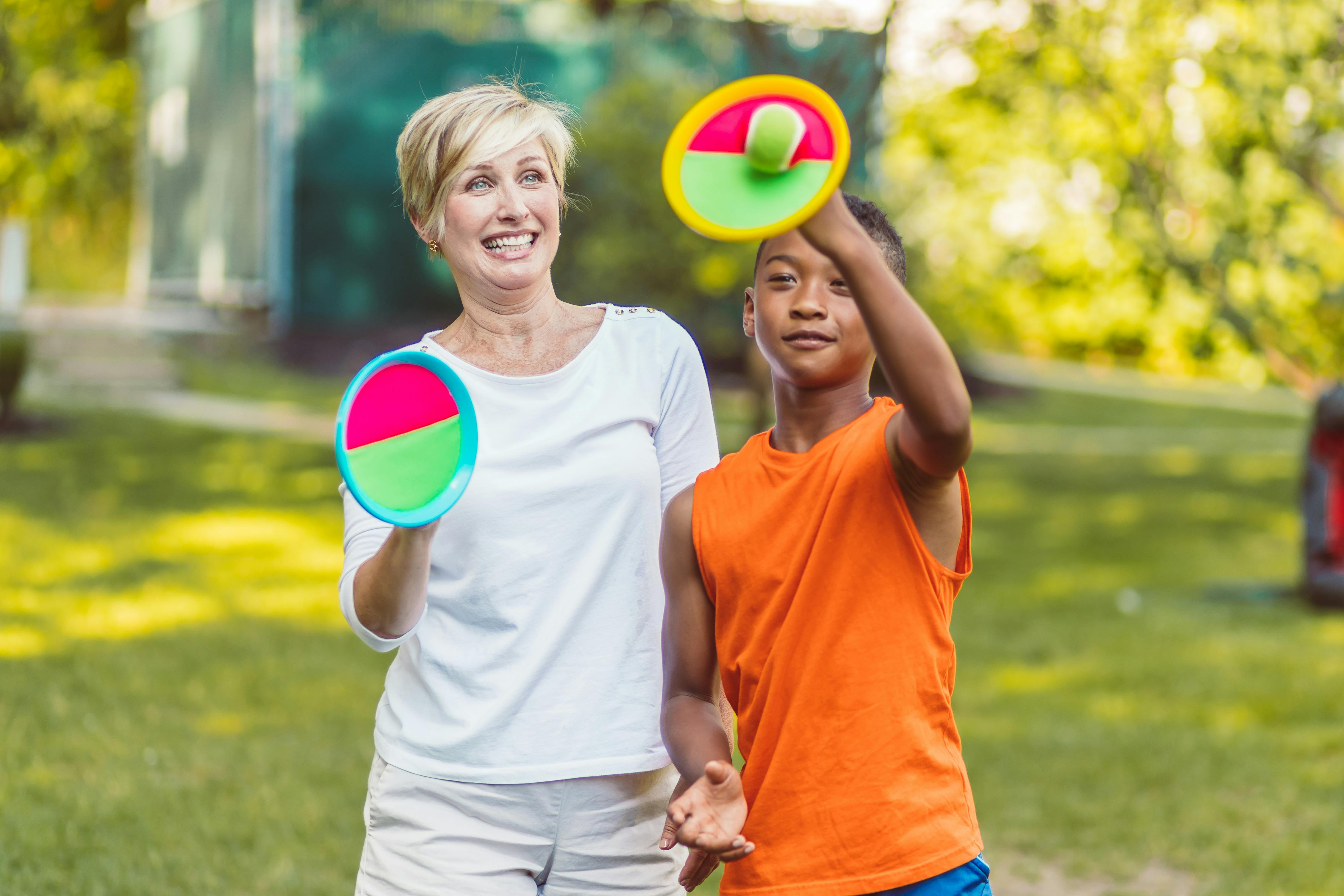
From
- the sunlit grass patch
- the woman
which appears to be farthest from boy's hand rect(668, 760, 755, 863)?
the sunlit grass patch

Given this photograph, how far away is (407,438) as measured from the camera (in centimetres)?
180

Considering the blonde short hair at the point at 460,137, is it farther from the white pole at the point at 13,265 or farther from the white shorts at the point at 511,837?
the white pole at the point at 13,265

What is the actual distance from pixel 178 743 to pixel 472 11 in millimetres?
14791

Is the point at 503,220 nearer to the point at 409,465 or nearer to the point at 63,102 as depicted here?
the point at 409,465

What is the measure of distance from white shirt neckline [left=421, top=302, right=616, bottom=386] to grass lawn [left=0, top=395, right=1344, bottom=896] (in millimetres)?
2654

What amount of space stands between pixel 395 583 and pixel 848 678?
2.07ft

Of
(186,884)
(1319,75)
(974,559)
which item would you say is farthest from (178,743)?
(1319,75)

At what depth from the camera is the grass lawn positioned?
4.65 metres

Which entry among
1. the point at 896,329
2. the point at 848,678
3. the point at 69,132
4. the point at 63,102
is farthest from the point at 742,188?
the point at 63,102

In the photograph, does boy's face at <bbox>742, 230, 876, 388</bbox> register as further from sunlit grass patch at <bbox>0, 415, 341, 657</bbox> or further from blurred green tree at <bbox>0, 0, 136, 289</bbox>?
blurred green tree at <bbox>0, 0, 136, 289</bbox>

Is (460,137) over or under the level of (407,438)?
over

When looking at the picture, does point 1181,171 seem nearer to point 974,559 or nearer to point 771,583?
point 974,559

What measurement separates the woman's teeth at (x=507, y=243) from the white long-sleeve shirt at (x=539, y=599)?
174 mm

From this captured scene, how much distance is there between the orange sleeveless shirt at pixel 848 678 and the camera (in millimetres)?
1835
